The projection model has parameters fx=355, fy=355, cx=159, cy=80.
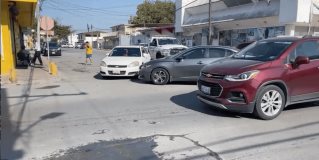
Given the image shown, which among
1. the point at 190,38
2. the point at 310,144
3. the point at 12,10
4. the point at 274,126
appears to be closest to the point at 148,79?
the point at 274,126

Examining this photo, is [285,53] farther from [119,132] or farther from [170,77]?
[170,77]

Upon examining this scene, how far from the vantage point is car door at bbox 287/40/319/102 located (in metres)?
7.44

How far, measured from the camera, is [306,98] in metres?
7.74

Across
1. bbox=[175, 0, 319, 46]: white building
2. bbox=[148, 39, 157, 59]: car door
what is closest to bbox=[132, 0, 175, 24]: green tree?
bbox=[175, 0, 319, 46]: white building

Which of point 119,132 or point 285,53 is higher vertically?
point 285,53

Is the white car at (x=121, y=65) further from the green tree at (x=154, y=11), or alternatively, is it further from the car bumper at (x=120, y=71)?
the green tree at (x=154, y=11)

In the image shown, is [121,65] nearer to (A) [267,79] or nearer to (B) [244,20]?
(A) [267,79]

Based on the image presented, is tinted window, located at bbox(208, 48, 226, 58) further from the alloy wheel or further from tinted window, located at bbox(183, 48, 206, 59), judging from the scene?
the alloy wheel

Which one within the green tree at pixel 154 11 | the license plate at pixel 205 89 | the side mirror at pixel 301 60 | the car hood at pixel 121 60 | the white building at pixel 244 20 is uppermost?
the green tree at pixel 154 11

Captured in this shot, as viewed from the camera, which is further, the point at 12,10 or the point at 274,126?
the point at 12,10

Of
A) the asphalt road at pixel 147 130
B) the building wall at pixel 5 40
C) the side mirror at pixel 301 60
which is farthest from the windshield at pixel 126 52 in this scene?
the side mirror at pixel 301 60

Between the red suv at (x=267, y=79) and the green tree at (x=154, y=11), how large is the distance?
65795 mm

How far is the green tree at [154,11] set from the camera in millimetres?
72625

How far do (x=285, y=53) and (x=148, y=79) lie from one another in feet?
21.0
